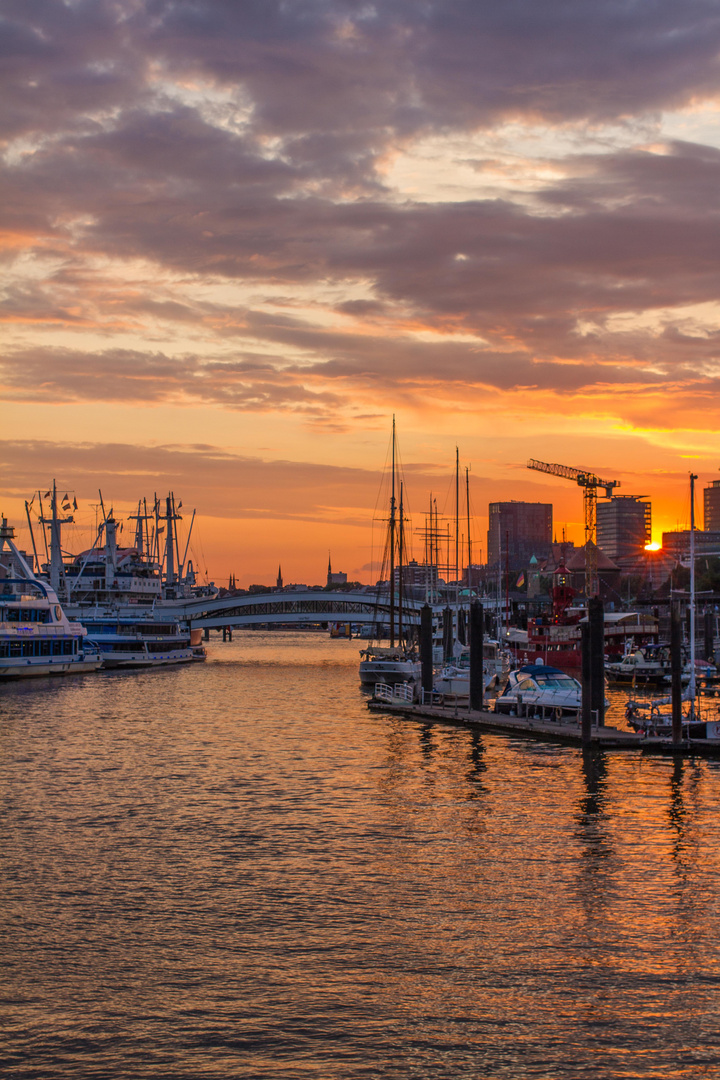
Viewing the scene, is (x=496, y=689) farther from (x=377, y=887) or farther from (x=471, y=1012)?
(x=471, y=1012)

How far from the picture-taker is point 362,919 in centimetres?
2389

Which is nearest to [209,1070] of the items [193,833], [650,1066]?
[650,1066]

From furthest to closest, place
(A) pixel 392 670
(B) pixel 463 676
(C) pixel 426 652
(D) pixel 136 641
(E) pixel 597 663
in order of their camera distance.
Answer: (D) pixel 136 641 → (A) pixel 392 670 → (B) pixel 463 676 → (C) pixel 426 652 → (E) pixel 597 663

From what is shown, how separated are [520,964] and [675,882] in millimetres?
7199

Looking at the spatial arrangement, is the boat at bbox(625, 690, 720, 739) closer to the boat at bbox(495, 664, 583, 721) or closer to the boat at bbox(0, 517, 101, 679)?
the boat at bbox(495, 664, 583, 721)

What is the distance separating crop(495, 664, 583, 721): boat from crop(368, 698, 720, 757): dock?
0.91m

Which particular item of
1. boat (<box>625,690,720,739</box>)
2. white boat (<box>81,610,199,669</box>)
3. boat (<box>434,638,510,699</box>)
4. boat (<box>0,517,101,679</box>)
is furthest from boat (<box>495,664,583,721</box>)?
white boat (<box>81,610,199,669</box>)

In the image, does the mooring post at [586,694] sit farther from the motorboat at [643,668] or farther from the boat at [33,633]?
the boat at [33,633]

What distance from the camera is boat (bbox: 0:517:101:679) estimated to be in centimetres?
10181

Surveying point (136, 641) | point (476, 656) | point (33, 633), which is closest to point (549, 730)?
point (476, 656)

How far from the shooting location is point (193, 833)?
32.7m

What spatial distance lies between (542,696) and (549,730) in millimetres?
6239

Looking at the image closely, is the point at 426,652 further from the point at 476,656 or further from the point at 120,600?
the point at 120,600

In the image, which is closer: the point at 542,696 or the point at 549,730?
the point at 549,730
